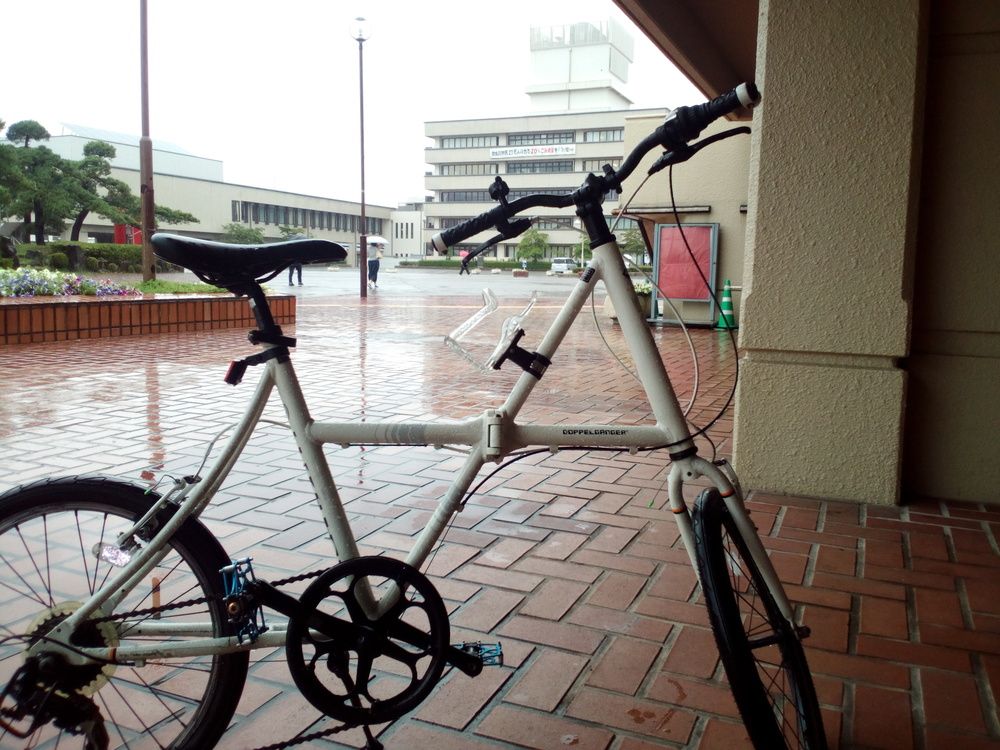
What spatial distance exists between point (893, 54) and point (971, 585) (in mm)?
2055

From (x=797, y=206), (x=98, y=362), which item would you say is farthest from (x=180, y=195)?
(x=797, y=206)

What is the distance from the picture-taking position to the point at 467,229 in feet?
5.35

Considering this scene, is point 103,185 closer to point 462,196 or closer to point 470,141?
point 462,196

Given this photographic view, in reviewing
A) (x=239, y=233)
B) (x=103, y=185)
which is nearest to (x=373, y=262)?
(x=103, y=185)

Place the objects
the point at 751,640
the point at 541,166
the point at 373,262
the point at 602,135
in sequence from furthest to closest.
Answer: the point at 541,166
the point at 602,135
the point at 373,262
the point at 751,640

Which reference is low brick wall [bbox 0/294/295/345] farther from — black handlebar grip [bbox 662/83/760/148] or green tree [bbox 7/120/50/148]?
green tree [bbox 7/120/50/148]

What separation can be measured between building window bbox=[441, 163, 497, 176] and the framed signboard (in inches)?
2411

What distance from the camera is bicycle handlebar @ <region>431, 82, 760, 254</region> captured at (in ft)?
4.69

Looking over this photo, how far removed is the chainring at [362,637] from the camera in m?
1.65

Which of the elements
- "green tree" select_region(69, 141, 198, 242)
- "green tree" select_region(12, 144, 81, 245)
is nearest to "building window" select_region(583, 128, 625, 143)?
"green tree" select_region(69, 141, 198, 242)

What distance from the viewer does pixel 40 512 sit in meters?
1.66

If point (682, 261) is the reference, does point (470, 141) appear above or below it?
above

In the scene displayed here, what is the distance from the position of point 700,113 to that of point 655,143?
9 centimetres

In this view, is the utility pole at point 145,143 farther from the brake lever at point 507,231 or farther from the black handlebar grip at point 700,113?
the black handlebar grip at point 700,113
